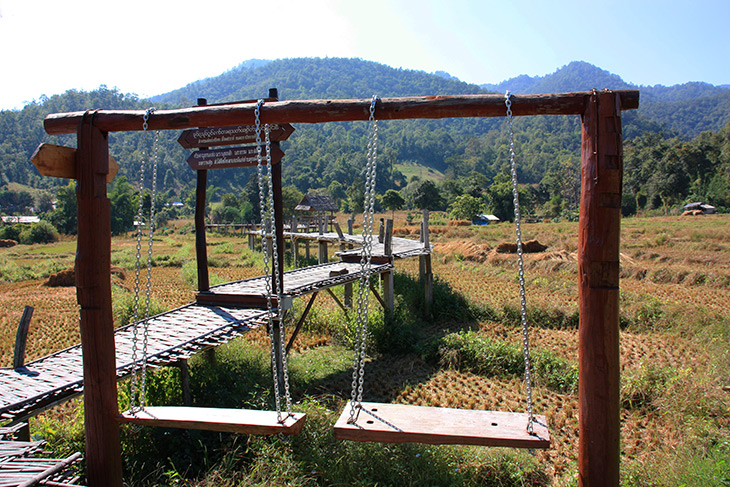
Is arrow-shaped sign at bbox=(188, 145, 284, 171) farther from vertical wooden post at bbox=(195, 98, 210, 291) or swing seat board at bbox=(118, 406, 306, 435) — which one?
swing seat board at bbox=(118, 406, 306, 435)

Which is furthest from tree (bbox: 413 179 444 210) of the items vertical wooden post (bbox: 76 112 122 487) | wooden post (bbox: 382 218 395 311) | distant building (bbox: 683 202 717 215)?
vertical wooden post (bbox: 76 112 122 487)

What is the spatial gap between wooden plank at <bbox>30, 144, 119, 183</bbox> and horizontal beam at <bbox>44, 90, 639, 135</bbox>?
32 cm

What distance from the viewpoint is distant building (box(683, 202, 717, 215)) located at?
43.6 metres

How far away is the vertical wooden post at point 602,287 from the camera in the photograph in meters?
3.24

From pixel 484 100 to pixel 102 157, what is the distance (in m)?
3.06

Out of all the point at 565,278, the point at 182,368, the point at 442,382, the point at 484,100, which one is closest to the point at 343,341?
the point at 442,382

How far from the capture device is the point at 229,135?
6.86 meters

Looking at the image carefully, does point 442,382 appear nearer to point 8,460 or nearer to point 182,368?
point 182,368

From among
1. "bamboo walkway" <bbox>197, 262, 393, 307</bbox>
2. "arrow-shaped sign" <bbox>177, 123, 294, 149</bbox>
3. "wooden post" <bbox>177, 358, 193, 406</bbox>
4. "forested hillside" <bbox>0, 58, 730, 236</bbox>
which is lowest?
"wooden post" <bbox>177, 358, 193, 406</bbox>

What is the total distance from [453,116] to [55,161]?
122 inches

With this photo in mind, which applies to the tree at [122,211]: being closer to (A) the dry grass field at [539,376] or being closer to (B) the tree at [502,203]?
(A) the dry grass field at [539,376]

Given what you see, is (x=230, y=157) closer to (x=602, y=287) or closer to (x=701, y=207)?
(x=602, y=287)

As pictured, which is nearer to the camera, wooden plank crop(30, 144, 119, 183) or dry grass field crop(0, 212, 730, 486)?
wooden plank crop(30, 144, 119, 183)

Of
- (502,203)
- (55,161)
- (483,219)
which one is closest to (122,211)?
(483,219)
